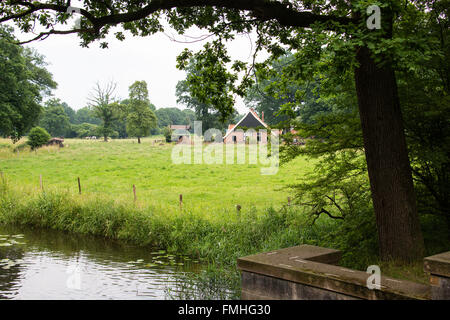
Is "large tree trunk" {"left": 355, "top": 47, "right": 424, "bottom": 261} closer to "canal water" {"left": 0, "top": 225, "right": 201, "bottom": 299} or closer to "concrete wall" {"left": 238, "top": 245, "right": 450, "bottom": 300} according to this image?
"concrete wall" {"left": 238, "top": 245, "right": 450, "bottom": 300}

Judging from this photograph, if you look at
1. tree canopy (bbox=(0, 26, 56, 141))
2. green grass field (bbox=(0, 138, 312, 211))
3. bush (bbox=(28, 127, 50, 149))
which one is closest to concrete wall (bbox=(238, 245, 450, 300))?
green grass field (bbox=(0, 138, 312, 211))

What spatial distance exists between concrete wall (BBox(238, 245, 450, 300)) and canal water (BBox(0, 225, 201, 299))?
12.3 ft

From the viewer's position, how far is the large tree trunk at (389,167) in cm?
582

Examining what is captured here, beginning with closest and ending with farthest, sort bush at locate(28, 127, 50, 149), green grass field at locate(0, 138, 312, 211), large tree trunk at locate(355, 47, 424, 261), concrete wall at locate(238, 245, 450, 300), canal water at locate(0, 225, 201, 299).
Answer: concrete wall at locate(238, 245, 450, 300), large tree trunk at locate(355, 47, 424, 261), canal water at locate(0, 225, 201, 299), green grass field at locate(0, 138, 312, 211), bush at locate(28, 127, 50, 149)

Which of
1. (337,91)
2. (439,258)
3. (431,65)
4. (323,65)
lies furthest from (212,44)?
(439,258)

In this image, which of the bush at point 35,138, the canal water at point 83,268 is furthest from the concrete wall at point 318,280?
the bush at point 35,138

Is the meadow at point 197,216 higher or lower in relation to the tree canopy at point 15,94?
lower

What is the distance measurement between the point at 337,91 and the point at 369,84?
224 cm

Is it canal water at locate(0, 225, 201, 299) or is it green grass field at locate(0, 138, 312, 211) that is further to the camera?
green grass field at locate(0, 138, 312, 211)

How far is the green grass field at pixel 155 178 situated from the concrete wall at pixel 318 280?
9.67 m

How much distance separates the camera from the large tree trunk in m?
5.82

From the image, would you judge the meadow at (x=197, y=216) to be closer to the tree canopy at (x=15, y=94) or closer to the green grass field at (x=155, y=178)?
the green grass field at (x=155, y=178)

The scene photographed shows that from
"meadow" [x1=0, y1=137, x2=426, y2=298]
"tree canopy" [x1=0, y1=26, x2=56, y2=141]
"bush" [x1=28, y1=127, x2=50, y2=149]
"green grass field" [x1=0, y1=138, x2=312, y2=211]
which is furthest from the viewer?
"bush" [x1=28, y1=127, x2=50, y2=149]

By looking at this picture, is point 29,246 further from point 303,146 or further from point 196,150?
point 196,150
